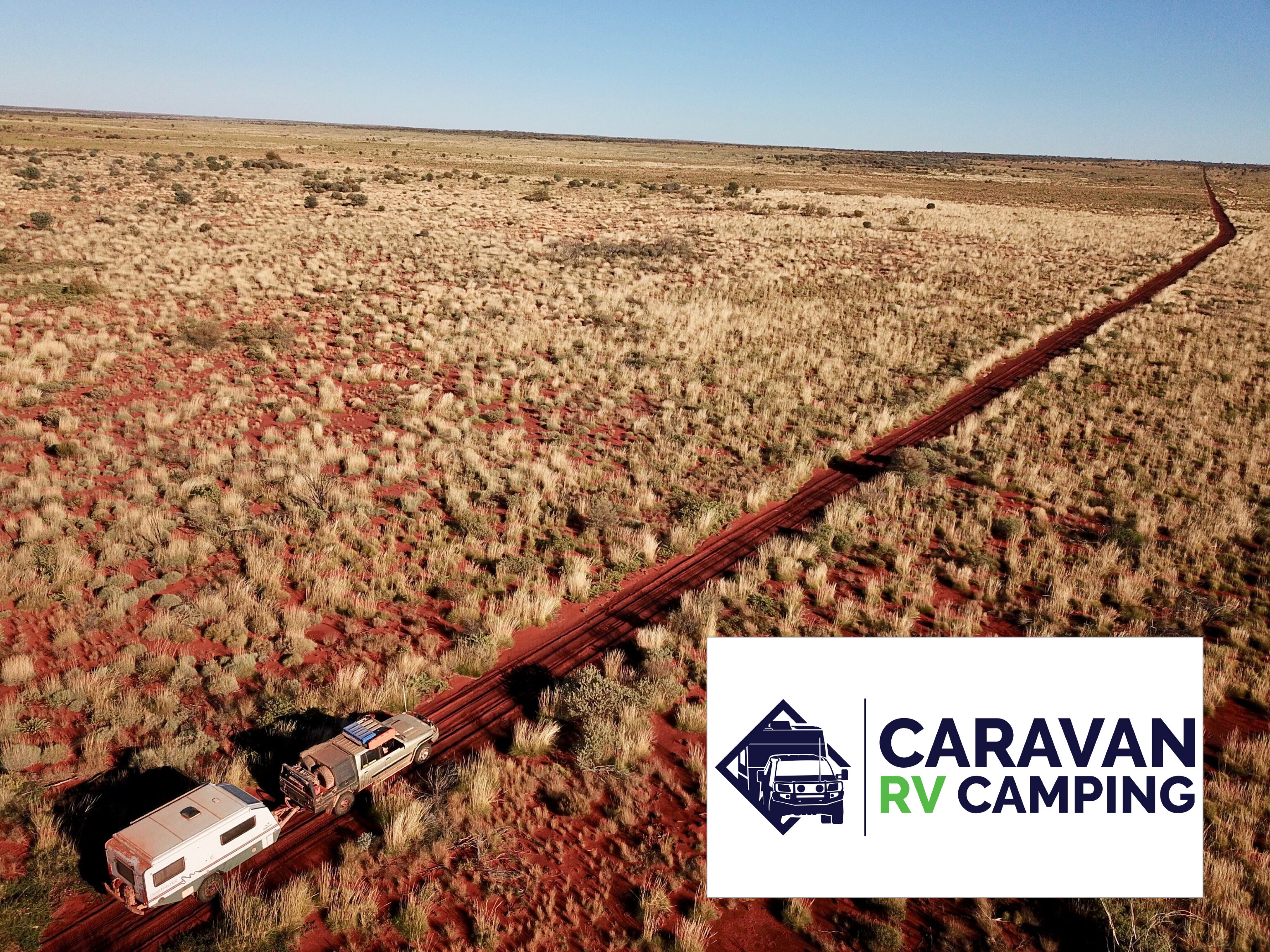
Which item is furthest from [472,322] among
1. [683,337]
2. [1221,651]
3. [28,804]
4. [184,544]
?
[1221,651]

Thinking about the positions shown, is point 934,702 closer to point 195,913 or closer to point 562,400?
point 195,913

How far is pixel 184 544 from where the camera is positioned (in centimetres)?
1249

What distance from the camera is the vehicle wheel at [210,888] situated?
6.88m

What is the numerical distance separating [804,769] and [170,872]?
623 cm

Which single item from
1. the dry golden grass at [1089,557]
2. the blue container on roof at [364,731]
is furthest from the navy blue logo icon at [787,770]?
the blue container on roof at [364,731]

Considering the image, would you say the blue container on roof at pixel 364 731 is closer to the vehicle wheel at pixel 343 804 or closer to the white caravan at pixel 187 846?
the vehicle wheel at pixel 343 804

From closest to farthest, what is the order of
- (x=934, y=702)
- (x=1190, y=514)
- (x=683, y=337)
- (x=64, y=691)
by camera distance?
1. (x=934, y=702)
2. (x=64, y=691)
3. (x=1190, y=514)
4. (x=683, y=337)

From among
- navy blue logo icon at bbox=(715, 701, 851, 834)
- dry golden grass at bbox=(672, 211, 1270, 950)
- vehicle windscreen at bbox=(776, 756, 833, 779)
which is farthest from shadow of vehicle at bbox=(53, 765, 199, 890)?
dry golden grass at bbox=(672, 211, 1270, 950)

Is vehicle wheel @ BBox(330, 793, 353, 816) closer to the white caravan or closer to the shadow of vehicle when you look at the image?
the white caravan

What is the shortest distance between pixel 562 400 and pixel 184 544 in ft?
35.8

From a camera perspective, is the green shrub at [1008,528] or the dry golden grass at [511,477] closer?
the dry golden grass at [511,477]

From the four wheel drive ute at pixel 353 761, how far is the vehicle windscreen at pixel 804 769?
415cm

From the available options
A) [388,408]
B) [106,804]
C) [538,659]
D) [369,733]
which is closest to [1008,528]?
[538,659]

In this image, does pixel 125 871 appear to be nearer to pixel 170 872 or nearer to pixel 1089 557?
pixel 170 872
